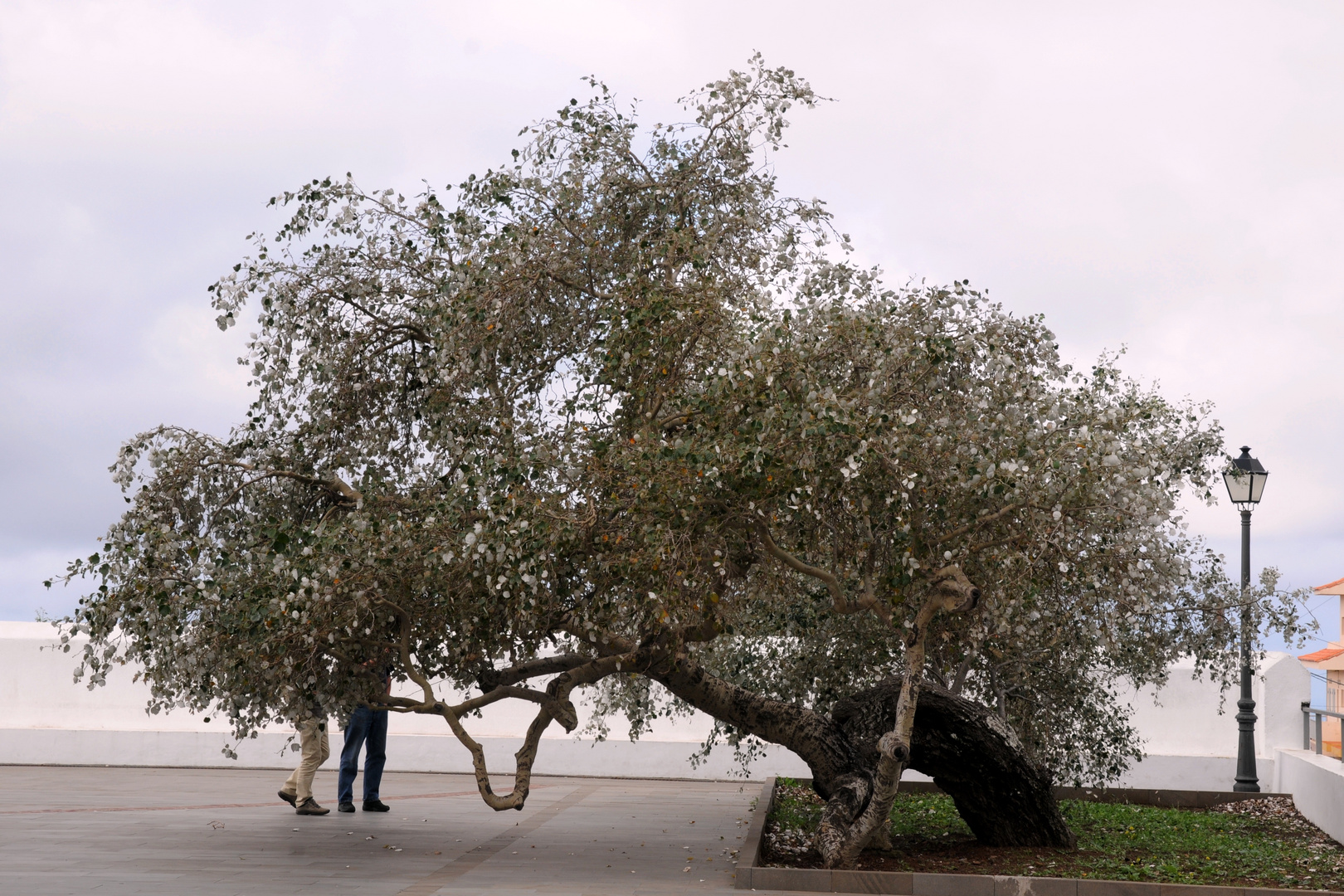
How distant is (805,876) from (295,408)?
250 inches

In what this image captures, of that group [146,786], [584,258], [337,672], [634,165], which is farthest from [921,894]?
[146,786]

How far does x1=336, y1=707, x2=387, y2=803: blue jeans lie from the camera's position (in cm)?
1298

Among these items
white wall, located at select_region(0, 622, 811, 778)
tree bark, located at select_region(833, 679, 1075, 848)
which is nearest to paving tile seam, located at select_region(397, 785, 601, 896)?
tree bark, located at select_region(833, 679, 1075, 848)

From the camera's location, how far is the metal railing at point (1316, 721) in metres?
15.4

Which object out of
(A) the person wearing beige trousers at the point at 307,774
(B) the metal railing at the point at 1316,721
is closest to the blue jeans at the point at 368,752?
(A) the person wearing beige trousers at the point at 307,774

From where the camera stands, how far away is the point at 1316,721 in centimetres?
1683

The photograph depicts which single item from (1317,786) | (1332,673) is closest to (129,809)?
(1317,786)

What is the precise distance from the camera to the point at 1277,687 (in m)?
19.6

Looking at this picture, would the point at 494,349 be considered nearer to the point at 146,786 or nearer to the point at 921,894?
the point at 921,894

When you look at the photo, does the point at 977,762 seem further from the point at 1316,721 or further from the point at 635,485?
the point at 1316,721

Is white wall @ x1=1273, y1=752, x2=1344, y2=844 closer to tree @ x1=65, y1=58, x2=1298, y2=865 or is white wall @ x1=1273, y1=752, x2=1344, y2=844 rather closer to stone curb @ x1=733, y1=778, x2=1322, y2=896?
tree @ x1=65, y1=58, x2=1298, y2=865

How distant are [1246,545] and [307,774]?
1216 centimetres

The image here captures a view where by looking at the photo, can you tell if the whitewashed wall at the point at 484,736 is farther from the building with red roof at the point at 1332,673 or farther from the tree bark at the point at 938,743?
the tree bark at the point at 938,743

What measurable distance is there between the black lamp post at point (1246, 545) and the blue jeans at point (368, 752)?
35.1 feet
